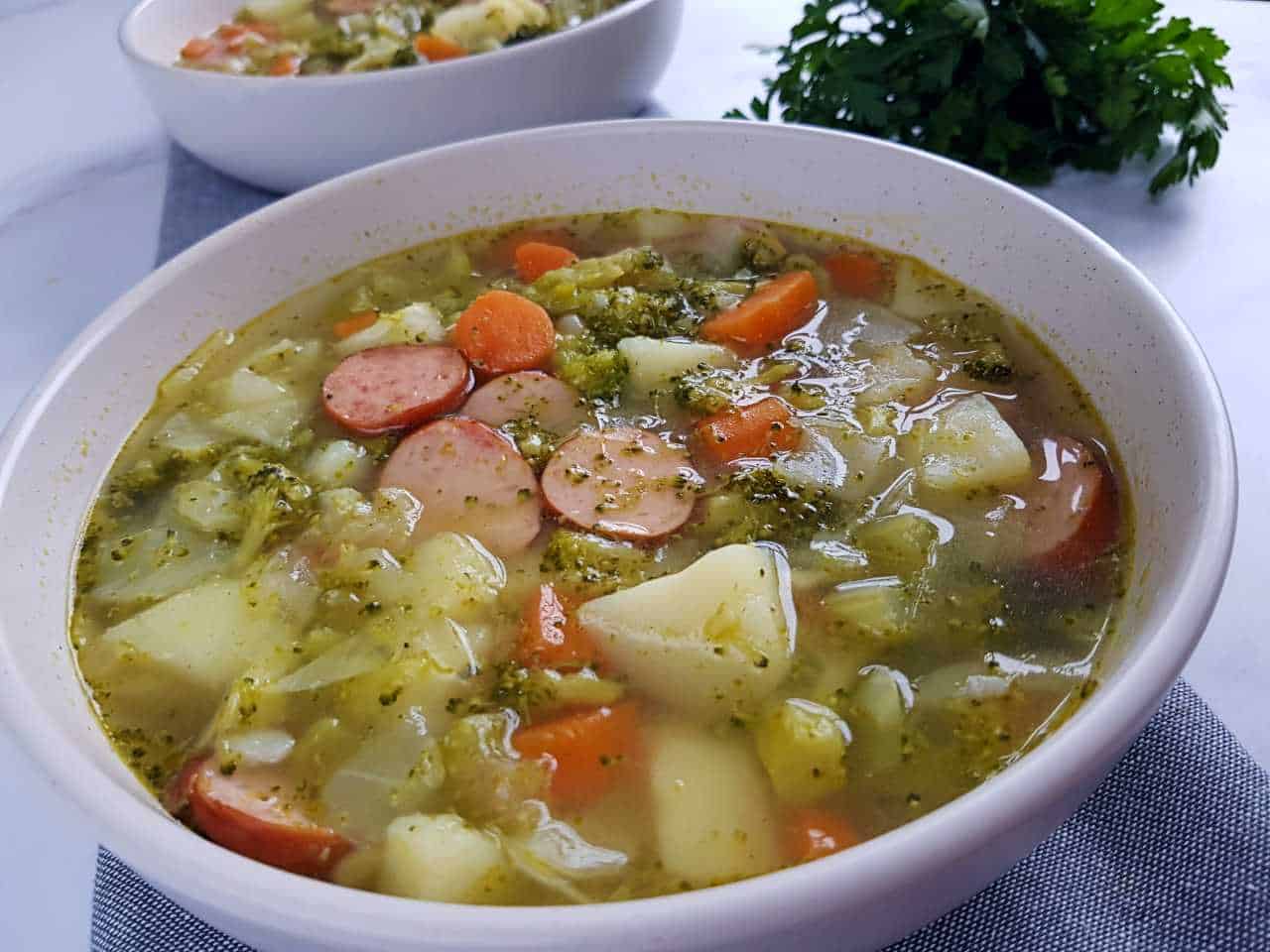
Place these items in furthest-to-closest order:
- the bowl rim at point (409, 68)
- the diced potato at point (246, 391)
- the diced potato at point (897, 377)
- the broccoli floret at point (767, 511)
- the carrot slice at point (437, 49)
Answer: the carrot slice at point (437, 49) < the bowl rim at point (409, 68) < the diced potato at point (246, 391) < the diced potato at point (897, 377) < the broccoli floret at point (767, 511)

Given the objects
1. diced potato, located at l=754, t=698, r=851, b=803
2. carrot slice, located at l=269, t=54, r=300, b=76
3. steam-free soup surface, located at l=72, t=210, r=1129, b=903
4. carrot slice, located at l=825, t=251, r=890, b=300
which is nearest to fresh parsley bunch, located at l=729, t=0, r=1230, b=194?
carrot slice, located at l=825, t=251, r=890, b=300

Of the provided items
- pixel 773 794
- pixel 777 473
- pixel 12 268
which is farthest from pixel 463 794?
pixel 12 268

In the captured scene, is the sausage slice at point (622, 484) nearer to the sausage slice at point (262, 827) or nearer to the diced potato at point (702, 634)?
the diced potato at point (702, 634)

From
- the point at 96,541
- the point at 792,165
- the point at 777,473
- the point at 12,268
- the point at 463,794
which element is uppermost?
the point at 792,165

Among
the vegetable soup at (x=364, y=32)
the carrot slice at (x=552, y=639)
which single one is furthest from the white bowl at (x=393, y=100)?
the carrot slice at (x=552, y=639)

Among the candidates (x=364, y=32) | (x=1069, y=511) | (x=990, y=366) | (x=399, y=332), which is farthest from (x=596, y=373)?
(x=364, y=32)

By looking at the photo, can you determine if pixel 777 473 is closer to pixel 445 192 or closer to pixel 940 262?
pixel 940 262

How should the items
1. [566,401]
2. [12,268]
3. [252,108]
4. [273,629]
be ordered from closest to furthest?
[273,629], [566,401], [252,108], [12,268]
